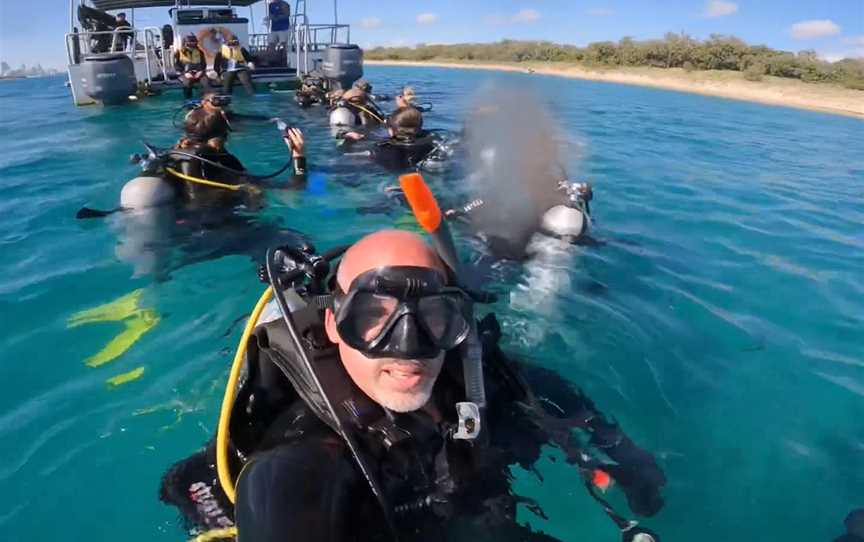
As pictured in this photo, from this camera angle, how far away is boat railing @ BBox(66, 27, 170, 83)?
57.4ft

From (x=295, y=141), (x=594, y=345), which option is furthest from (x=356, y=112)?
(x=594, y=345)

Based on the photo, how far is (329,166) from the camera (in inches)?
401

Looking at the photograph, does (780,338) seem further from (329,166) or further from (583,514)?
(329,166)

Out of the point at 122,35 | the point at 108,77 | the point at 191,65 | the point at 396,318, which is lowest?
the point at 396,318

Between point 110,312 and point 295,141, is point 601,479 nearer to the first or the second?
point 110,312

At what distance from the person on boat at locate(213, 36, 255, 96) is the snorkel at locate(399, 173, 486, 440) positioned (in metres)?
17.4

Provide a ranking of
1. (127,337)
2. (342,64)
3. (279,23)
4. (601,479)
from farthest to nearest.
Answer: (279,23) → (342,64) → (127,337) → (601,479)

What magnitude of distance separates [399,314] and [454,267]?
1.13 feet

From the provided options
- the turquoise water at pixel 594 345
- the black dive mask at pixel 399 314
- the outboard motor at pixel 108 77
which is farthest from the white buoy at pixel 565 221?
the outboard motor at pixel 108 77

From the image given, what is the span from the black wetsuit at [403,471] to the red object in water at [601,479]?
91 mm

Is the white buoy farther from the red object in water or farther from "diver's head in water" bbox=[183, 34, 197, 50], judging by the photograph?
"diver's head in water" bbox=[183, 34, 197, 50]

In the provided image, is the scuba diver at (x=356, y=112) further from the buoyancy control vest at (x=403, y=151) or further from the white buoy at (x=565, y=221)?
the white buoy at (x=565, y=221)

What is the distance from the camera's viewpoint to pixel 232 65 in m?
17.7

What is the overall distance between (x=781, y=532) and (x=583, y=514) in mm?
1029
